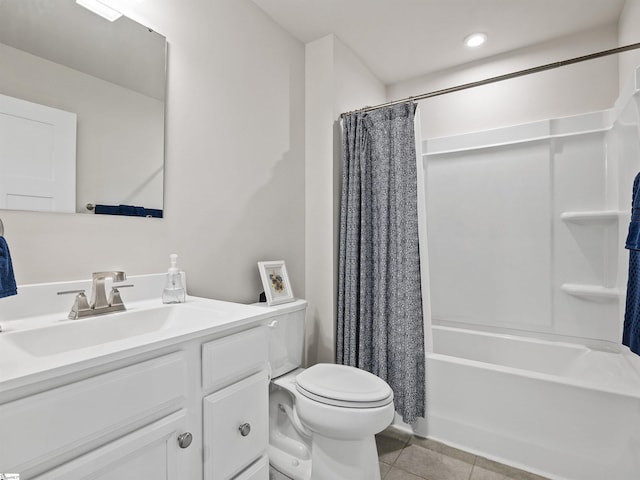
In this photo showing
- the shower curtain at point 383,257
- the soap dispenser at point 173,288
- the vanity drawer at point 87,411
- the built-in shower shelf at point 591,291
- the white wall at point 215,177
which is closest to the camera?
the vanity drawer at point 87,411

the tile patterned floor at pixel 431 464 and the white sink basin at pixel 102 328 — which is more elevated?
the white sink basin at pixel 102 328

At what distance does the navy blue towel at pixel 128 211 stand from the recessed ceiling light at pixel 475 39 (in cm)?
228

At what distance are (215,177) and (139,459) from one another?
123 centimetres

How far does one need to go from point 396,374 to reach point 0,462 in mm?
1758

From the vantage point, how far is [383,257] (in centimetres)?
203

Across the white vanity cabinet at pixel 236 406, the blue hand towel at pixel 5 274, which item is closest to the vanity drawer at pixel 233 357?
the white vanity cabinet at pixel 236 406

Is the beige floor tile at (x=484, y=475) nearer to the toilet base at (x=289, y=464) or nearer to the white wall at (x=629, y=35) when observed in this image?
the toilet base at (x=289, y=464)

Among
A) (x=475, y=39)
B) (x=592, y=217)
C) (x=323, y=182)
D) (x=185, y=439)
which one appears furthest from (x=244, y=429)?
(x=475, y=39)

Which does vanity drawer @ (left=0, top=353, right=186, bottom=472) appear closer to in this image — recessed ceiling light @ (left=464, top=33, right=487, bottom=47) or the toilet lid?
the toilet lid

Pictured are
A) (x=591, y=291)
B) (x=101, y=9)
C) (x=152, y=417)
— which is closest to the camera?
(x=152, y=417)

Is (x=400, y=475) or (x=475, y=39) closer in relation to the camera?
(x=400, y=475)

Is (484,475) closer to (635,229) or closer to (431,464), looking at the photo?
(431,464)

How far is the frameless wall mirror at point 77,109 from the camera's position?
41.9 inches

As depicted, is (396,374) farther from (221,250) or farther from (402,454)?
(221,250)
